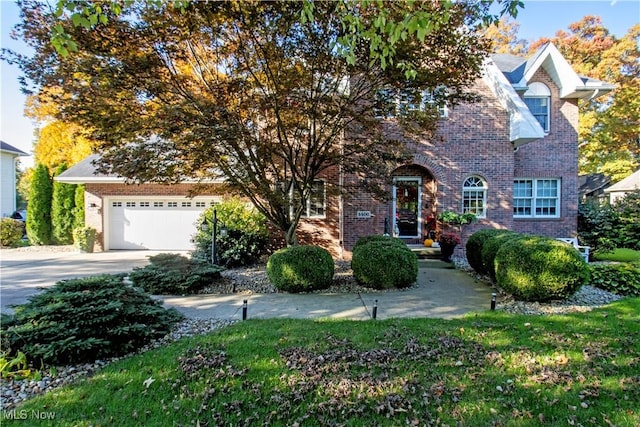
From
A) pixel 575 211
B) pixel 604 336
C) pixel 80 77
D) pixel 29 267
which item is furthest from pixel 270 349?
pixel 575 211

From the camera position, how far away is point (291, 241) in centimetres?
898

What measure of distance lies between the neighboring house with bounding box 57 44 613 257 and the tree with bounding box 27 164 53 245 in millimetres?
3150

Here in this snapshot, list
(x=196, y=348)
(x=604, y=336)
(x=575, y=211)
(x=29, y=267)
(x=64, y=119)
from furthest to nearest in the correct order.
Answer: (x=575, y=211)
(x=29, y=267)
(x=64, y=119)
(x=604, y=336)
(x=196, y=348)

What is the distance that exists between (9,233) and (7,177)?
35.8ft

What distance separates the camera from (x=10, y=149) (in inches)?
869

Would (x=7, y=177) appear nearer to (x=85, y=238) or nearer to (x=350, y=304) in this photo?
(x=85, y=238)

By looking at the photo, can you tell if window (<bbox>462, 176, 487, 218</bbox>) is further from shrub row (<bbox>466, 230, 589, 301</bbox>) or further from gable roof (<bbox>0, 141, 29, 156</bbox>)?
gable roof (<bbox>0, 141, 29, 156</bbox>)

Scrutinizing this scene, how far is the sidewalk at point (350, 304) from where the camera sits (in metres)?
5.57

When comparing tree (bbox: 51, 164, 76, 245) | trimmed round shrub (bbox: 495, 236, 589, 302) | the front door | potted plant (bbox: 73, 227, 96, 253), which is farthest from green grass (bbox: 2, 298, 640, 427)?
tree (bbox: 51, 164, 76, 245)

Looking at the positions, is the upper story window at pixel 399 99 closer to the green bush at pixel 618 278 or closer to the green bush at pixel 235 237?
the green bush at pixel 618 278

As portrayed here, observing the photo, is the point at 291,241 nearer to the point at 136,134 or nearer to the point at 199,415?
the point at 136,134

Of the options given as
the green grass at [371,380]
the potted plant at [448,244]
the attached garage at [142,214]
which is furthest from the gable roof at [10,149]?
the potted plant at [448,244]

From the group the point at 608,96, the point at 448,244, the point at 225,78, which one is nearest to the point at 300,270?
the point at 225,78

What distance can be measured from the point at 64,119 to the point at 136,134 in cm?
137
